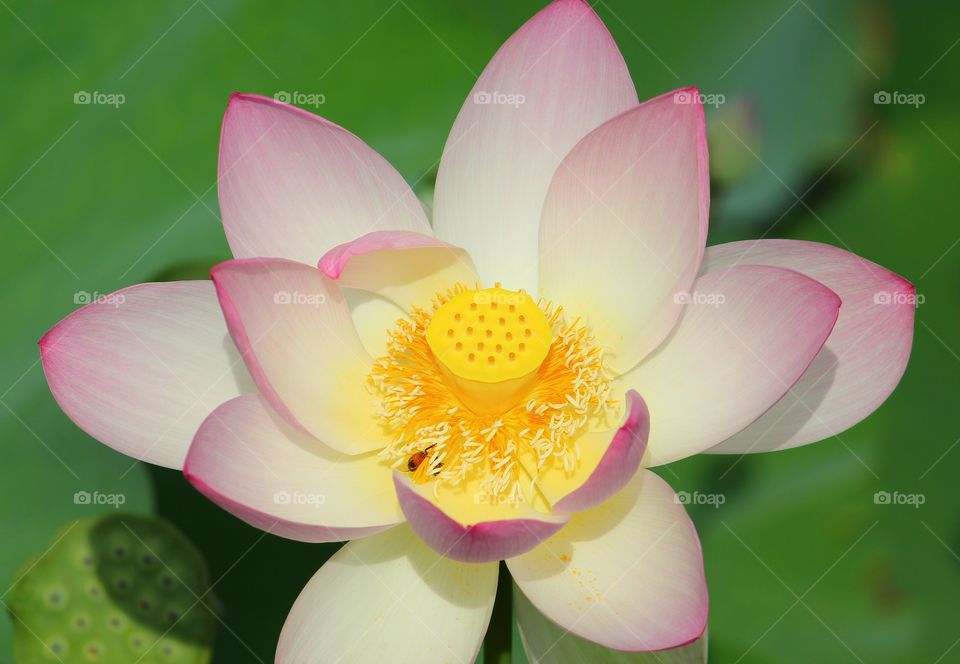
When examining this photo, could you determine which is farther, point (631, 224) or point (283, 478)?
point (631, 224)

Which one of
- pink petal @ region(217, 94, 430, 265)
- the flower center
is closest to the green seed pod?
the flower center

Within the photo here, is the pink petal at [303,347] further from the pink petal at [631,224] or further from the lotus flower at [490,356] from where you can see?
the pink petal at [631,224]

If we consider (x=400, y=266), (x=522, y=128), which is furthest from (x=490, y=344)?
(x=522, y=128)

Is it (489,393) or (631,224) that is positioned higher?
(631,224)

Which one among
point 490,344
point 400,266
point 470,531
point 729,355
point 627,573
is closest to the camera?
point 470,531

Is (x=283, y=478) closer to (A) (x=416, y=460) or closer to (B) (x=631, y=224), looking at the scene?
(A) (x=416, y=460)

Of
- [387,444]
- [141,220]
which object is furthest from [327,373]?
[141,220]
